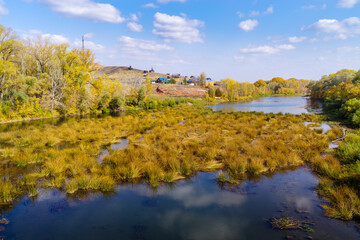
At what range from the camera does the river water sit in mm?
4703

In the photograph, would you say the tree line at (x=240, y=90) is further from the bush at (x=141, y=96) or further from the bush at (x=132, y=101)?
the bush at (x=132, y=101)

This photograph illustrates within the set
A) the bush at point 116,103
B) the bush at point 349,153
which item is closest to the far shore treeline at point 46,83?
the bush at point 116,103

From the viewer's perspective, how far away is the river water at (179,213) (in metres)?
4.70

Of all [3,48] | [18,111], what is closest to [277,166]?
[18,111]

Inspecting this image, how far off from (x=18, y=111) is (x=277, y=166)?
2742cm

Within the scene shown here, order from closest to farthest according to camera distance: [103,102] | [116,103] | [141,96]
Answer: [103,102]
[116,103]
[141,96]

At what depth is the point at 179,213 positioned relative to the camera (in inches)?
220

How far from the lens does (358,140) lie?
995cm

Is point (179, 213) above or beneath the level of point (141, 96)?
beneath

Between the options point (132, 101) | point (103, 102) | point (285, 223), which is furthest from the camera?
point (132, 101)

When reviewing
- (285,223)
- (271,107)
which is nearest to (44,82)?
(285,223)

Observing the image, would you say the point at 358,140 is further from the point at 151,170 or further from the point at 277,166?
the point at 151,170

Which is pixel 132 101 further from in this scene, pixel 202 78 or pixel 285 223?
pixel 202 78

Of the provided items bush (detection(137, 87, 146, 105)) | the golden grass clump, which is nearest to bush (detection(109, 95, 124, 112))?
bush (detection(137, 87, 146, 105))
